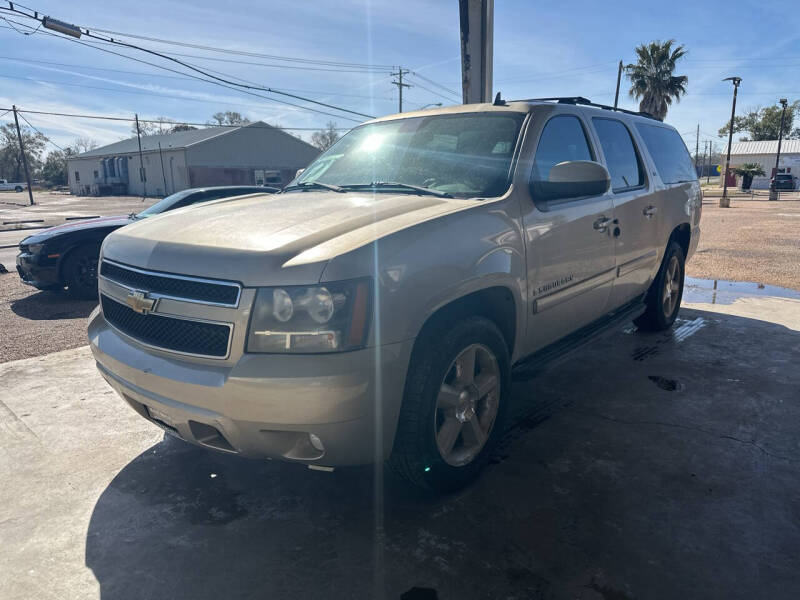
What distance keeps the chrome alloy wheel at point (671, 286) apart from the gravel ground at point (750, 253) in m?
3.25

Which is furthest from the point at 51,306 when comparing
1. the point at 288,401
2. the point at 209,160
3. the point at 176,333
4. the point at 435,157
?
the point at 209,160

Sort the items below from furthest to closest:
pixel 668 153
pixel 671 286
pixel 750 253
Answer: pixel 750 253 → pixel 671 286 → pixel 668 153

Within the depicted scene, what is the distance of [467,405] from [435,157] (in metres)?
1.50

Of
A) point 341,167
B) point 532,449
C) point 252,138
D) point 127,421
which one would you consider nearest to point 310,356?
point 532,449

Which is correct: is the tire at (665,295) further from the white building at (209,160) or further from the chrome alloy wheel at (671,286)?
the white building at (209,160)

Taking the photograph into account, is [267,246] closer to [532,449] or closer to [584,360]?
[532,449]

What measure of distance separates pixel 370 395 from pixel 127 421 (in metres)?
2.32

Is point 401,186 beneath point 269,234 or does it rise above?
above

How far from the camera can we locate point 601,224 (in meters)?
3.81

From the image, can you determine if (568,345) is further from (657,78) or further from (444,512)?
(657,78)

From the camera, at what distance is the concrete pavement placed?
2289mm

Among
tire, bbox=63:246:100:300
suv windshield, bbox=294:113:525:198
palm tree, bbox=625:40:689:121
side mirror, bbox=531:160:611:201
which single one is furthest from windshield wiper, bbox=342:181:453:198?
palm tree, bbox=625:40:689:121

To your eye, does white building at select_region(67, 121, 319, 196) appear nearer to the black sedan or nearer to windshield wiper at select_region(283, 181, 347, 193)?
the black sedan

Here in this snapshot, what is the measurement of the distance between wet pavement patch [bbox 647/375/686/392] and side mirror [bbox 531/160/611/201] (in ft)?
5.81
